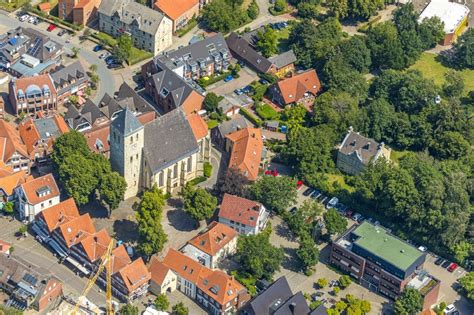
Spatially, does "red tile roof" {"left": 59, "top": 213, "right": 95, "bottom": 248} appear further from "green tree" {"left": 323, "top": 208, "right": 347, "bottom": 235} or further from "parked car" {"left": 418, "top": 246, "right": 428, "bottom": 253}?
"parked car" {"left": 418, "top": 246, "right": 428, "bottom": 253}

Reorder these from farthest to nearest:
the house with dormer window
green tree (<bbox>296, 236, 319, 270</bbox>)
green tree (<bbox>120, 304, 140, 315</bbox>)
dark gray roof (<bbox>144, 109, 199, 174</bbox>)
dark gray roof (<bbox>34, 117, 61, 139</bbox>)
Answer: dark gray roof (<bbox>34, 117, 61, 139</bbox>) → dark gray roof (<bbox>144, 109, 199, 174</bbox>) → the house with dormer window → green tree (<bbox>296, 236, 319, 270</bbox>) → green tree (<bbox>120, 304, 140, 315</bbox>)

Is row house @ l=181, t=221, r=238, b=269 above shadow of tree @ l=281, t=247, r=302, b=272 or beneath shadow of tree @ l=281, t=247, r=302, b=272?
above

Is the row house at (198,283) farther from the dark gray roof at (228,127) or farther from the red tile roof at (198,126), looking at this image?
the dark gray roof at (228,127)

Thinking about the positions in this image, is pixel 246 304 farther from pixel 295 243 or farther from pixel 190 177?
pixel 190 177

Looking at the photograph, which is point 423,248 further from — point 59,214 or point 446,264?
point 59,214

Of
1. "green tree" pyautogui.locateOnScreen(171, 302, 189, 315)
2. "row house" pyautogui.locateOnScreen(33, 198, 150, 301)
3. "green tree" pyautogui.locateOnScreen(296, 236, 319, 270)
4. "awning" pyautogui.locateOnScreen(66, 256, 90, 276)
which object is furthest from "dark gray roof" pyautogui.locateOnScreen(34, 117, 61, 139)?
"green tree" pyautogui.locateOnScreen(296, 236, 319, 270)
